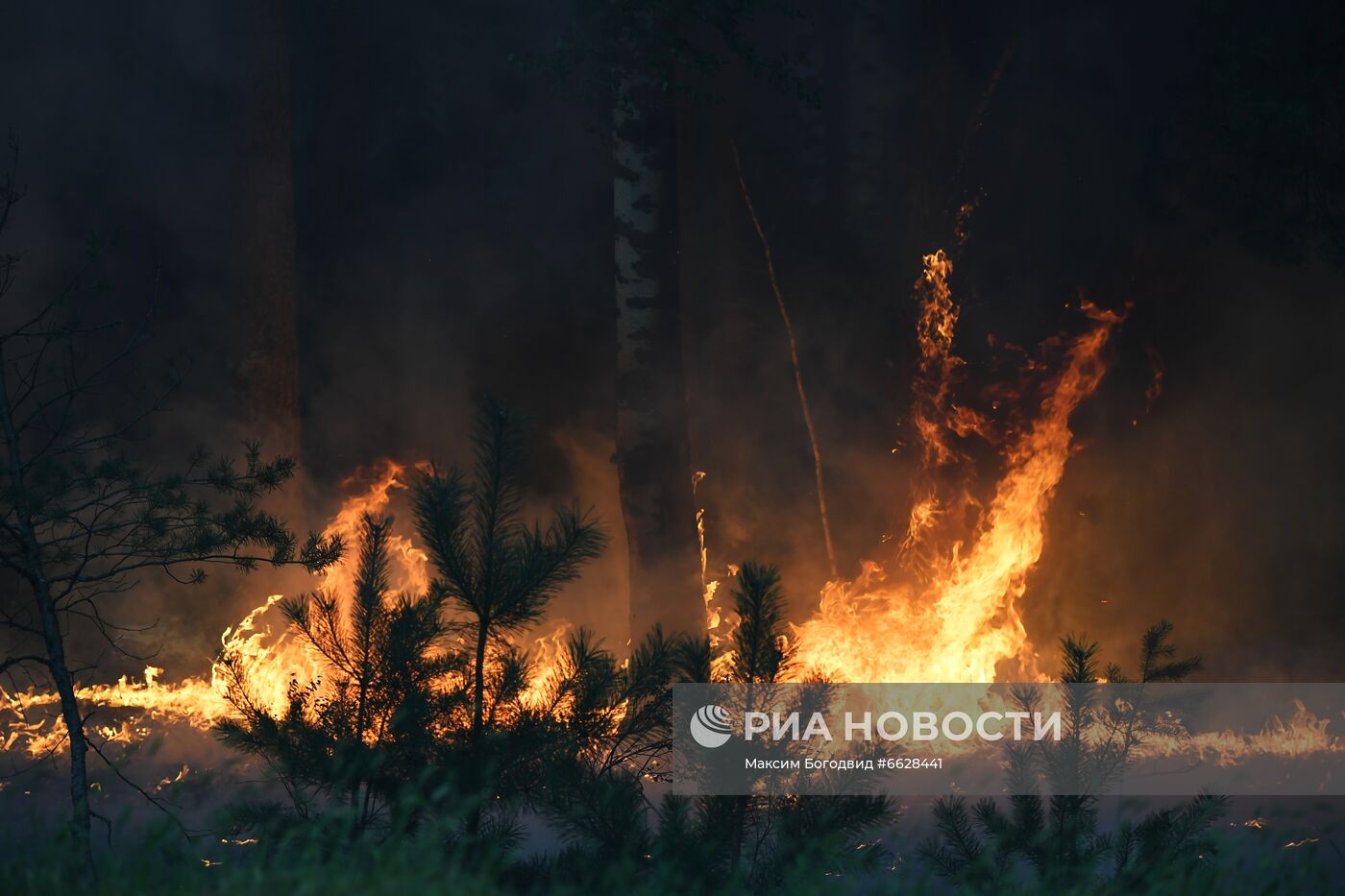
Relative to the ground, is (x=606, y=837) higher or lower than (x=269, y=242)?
lower

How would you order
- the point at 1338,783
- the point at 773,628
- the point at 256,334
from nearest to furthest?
the point at 773,628
the point at 1338,783
the point at 256,334

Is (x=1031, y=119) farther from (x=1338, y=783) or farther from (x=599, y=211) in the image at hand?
(x=1338, y=783)

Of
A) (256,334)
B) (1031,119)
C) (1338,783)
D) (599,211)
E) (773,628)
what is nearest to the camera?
(773,628)

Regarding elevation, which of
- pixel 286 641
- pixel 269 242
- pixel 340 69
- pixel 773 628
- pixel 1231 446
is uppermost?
pixel 340 69

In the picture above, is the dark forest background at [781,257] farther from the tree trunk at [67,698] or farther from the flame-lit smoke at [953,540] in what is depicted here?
the tree trunk at [67,698]

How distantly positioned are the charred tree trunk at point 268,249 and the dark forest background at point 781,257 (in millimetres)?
109

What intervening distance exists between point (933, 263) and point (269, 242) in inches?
217

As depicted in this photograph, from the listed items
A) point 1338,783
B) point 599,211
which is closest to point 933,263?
point 599,211

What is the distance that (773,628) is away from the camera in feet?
15.2
